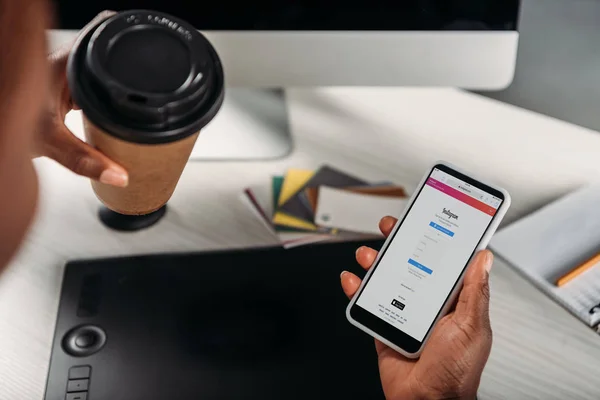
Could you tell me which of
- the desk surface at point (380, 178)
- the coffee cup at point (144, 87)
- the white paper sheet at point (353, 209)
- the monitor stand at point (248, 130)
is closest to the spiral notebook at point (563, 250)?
Answer: the desk surface at point (380, 178)

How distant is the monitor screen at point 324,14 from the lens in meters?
0.70

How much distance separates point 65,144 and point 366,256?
11.2 inches

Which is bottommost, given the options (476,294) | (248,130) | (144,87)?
(248,130)

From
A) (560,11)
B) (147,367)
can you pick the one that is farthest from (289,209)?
(560,11)

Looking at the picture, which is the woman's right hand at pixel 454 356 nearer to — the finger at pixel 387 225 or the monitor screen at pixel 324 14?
the finger at pixel 387 225

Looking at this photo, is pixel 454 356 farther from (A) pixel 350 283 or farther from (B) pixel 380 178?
(B) pixel 380 178

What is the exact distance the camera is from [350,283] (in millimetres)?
633

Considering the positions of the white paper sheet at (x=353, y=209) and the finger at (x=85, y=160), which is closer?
the finger at (x=85, y=160)

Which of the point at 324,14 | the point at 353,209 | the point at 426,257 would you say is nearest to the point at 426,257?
the point at 426,257

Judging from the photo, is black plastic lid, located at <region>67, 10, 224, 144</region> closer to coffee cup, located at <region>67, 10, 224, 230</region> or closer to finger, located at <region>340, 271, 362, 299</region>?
coffee cup, located at <region>67, 10, 224, 230</region>

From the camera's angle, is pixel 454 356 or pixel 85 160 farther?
pixel 454 356

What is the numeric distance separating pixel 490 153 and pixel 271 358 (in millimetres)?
400

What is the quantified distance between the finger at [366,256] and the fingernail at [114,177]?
27cm

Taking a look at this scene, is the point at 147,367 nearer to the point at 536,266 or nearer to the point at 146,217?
the point at 146,217
